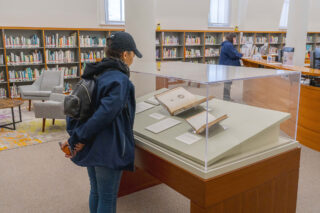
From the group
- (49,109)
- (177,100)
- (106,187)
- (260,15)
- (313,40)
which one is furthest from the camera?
(313,40)

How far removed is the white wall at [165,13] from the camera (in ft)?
24.7

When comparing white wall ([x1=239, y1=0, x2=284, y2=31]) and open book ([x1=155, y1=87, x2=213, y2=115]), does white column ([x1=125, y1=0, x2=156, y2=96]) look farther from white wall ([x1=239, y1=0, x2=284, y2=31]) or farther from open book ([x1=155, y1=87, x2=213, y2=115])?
white wall ([x1=239, y1=0, x2=284, y2=31])

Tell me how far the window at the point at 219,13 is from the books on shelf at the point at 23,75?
6481 mm

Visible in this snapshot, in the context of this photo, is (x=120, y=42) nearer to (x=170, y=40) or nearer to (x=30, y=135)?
(x=30, y=135)

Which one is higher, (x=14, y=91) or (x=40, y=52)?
(x=40, y=52)

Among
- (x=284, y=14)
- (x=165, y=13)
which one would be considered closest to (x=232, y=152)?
(x=165, y=13)

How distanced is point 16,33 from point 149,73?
6.47m

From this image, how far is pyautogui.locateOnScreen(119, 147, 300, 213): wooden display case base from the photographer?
1.67 meters

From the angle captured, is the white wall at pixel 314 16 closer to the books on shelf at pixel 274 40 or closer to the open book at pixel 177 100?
the books on shelf at pixel 274 40

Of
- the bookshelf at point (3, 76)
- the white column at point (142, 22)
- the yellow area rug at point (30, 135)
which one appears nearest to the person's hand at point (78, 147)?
the yellow area rug at point (30, 135)

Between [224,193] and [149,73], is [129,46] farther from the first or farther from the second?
[224,193]

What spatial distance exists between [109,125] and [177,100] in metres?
0.65

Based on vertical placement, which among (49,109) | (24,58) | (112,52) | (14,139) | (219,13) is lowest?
(14,139)

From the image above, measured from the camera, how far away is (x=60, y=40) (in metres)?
7.77
